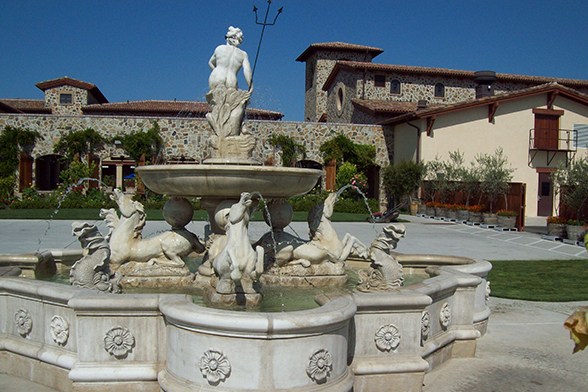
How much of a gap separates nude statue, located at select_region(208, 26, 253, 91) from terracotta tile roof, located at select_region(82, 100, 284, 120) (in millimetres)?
30845

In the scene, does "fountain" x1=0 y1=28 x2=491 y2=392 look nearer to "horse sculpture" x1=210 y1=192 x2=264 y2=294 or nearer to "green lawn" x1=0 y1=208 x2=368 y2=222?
"horse sculpture" x1=210 y1=192 x2=264 y2=294

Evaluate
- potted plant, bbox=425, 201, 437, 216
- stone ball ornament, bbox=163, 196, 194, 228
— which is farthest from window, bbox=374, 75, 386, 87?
stone ball ornament, bbox=163, 196, 194, 228

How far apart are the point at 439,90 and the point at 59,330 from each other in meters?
35.8

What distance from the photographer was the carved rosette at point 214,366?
149 inches

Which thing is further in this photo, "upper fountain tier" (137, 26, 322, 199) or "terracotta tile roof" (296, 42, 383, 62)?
"terracotta tile roof" (296, 42, 383, 62)

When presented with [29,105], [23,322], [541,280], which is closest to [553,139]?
[541,280]

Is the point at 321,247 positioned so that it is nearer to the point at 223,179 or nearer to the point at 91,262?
the point at 223,179

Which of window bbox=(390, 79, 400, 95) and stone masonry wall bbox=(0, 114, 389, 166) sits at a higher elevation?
window bbox=(390, 79, 400, 95)

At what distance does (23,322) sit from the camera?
4805 mm

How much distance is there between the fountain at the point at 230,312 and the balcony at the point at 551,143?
84.3 feet

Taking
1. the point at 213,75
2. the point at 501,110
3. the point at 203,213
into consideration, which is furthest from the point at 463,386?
the point at 501,110

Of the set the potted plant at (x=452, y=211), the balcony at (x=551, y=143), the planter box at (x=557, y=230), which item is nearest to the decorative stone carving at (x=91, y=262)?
the planter box at (x=557, y=230)

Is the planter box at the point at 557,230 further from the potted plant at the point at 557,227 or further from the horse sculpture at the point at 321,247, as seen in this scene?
the horse sculpture at the point at 321,247

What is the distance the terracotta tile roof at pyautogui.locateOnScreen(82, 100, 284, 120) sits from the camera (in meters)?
39.2
